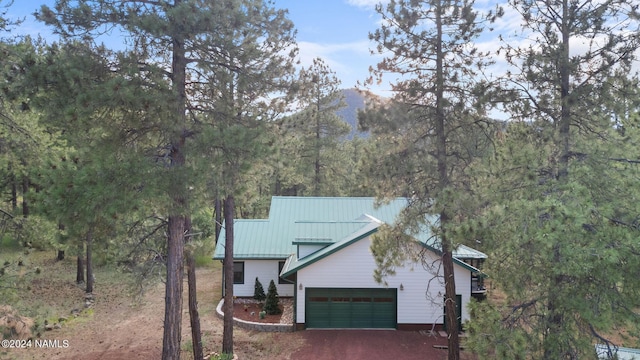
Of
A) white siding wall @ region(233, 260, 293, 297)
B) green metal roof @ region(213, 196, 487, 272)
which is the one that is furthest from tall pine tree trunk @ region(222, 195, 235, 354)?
white siding wall @ region(233, 260, 293, 297)

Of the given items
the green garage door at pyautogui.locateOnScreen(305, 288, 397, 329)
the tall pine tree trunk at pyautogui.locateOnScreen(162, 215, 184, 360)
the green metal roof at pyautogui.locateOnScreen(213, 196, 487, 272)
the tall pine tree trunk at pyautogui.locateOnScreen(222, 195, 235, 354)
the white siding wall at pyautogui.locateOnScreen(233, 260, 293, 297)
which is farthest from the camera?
the white siding wall at pyautogui.locateOnScreen(233, 260, 293, 297)

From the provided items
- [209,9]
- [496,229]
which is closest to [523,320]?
[496,229]

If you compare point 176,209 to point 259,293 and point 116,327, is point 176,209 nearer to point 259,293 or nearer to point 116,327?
point 116,327

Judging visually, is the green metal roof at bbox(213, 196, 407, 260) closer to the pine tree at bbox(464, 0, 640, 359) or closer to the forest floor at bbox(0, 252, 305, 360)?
the forest floor at bbox(0, 252, 305, 360)

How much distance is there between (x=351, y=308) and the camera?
1578 cm

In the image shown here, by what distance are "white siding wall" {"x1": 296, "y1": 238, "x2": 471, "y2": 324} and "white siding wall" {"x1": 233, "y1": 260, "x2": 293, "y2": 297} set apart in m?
4.68

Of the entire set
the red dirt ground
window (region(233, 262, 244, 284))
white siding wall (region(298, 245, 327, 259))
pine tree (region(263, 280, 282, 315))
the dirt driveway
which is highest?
white siding wall (region(298, 245, 327, 259))

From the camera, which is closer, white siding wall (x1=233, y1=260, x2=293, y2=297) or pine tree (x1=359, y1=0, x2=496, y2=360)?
pine tree (x1=359, y1=0, x2=496, y2=360)

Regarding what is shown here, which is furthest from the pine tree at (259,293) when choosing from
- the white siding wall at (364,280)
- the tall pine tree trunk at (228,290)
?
the tall pine tree trunk at (228,290)

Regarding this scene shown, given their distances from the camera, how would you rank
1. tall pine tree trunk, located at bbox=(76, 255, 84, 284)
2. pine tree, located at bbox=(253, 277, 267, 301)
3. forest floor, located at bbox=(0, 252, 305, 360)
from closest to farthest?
forest floor, located at bbox=(0, 252, 305, 360) < pine tree, located at bbox=(253, 277, 267, 301) < tall pine tree trunk, located at bbox=(76, 255, 84, 284)

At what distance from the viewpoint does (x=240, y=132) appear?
782cm

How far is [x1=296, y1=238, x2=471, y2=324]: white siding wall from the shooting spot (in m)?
15.6

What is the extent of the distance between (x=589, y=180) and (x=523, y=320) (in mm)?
2595

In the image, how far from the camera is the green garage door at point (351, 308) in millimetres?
15758
